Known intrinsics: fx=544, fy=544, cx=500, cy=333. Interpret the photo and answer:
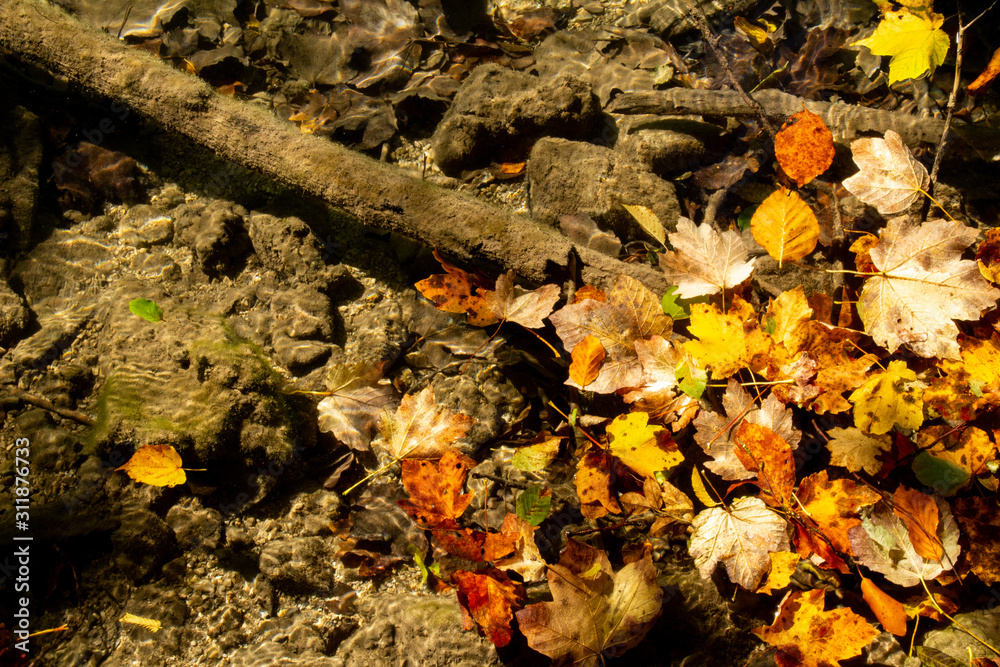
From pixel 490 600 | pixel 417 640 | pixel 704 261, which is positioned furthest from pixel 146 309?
pixel 704 261

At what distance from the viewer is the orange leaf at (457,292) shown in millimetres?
2586

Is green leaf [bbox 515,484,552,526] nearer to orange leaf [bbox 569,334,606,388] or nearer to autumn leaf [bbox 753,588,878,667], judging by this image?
orange leaf [bbox 569,334,606,388]

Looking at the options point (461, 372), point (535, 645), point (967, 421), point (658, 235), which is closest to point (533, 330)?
point (461, 372)

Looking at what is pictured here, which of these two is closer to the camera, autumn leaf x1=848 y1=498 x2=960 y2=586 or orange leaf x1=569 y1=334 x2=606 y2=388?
autumn leaf x1=848 y1=498 x2=960 y2=586

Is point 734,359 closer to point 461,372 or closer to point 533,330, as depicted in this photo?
point 533,330

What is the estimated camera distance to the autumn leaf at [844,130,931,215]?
2164 mm

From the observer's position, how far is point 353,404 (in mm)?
2535

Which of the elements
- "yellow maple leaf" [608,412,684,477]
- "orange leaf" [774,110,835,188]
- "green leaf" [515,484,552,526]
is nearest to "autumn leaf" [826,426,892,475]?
"yellow maple leaf" [608,412,684,477]

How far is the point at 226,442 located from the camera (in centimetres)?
232

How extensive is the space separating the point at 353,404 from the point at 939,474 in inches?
91.0

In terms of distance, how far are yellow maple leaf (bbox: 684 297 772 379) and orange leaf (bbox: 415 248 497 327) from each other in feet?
3.08

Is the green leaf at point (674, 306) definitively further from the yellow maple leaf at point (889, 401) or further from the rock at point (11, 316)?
the rock at point (11, 316)

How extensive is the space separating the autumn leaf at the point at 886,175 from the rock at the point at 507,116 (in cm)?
148

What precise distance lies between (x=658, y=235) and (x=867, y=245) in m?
0.87
